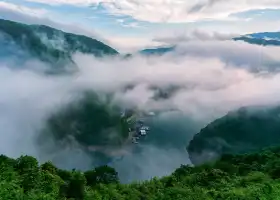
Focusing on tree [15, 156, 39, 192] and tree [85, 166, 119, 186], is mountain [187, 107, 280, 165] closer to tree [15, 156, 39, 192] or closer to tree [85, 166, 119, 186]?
tree [85, 166, 119, 186]

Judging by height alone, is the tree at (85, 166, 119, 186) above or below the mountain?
below

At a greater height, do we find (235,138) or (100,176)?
(235,138)

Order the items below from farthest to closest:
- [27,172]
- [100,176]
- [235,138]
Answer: [235,138] → [100,176] → [27,172]

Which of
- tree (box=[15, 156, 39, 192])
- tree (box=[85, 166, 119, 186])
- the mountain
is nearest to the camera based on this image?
tree (box=[15, 156, 39, 192])

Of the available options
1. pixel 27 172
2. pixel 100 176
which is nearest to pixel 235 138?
pixel 100 176

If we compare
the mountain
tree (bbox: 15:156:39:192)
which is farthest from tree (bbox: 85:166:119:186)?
the mountain

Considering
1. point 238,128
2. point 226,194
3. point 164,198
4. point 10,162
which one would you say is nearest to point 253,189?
point 226,194

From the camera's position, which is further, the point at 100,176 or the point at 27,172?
the point at 100,176

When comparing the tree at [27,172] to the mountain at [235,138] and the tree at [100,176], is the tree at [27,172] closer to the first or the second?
the tree at [100,176]

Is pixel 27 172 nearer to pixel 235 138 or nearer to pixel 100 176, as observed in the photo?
pixel 100 176

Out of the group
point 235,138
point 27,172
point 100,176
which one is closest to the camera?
point 27,172

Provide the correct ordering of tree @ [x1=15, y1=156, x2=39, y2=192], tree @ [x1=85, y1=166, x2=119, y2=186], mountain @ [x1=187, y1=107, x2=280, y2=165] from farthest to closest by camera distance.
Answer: mountain @ [x1=187, y1=107, x2=280, y2=165] < tree @ [x1=85, y1=166, x2=119, y2=186] < tree @ [x1=15, y1=156, x2=39, y2=192]
